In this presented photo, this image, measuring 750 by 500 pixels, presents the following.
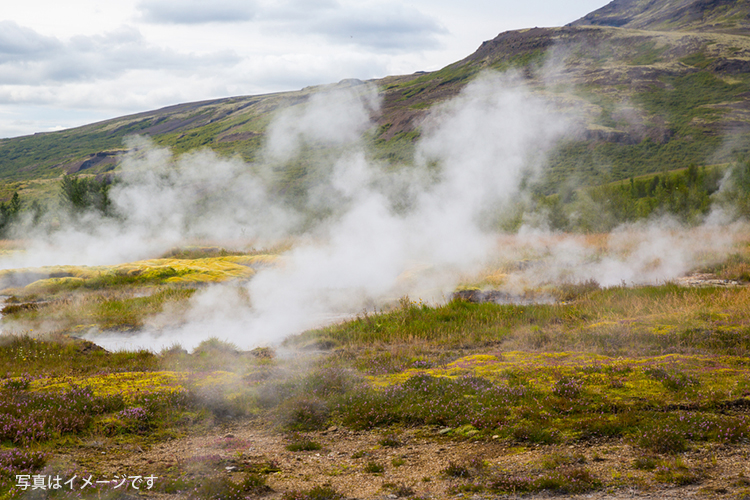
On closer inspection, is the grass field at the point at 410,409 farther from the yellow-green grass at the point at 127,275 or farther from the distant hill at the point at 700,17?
the distant hill at the point at 700,17

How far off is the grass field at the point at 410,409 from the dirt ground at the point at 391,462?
28mm

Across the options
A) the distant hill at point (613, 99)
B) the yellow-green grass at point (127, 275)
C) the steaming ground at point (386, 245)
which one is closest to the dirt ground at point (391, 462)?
the steaming ground at point (386, 245)

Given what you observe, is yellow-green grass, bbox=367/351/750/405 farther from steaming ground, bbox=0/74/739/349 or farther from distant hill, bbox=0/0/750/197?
distant hill, bbox=0/0/750/197

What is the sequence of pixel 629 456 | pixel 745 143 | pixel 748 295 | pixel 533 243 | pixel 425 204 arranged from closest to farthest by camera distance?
pixel 629 456 → pixel 748 295 → pixel 533 243 → pixel 425 204 → pixel 745 143

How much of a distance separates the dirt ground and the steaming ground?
642 centimetres

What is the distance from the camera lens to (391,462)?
5590 mm

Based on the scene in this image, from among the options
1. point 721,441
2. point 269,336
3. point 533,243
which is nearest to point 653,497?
point 721,441

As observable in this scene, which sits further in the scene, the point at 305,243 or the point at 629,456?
the point at 305,243

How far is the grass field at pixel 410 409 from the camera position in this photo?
4965 mm

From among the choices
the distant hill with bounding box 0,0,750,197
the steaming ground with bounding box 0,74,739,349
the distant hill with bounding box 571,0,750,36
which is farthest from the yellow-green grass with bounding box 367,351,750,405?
the distant hill with bounding box 571,0,750,36

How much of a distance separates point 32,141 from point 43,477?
22300cm

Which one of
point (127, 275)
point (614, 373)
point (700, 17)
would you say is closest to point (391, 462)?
point (614, 373)

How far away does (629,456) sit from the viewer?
17.2ft

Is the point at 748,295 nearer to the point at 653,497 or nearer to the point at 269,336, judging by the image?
the point at 653,497
